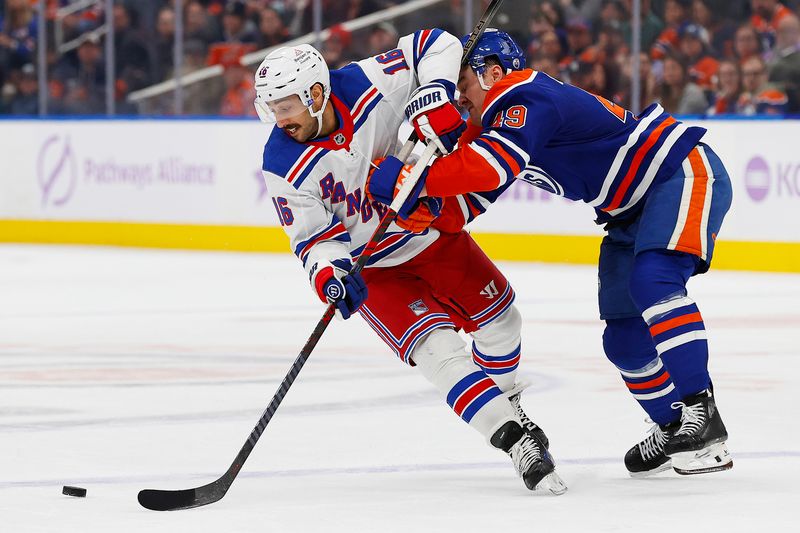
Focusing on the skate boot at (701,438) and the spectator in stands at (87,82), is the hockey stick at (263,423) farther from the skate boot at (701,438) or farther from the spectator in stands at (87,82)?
the spectator in stands at (87,82)

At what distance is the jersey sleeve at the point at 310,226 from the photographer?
335 centimetres

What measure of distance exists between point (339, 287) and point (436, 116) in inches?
16.4

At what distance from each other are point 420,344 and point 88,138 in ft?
24.5

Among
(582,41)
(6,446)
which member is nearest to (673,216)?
(6,446)

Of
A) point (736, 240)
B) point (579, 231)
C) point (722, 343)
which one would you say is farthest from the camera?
point (579, 231)

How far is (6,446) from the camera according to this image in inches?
149

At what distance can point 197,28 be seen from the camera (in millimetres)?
10344

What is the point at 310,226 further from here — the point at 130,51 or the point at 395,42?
the point at 130,51

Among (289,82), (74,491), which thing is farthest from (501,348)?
(74,491)

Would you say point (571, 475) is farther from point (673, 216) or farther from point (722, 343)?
point (722, 343)

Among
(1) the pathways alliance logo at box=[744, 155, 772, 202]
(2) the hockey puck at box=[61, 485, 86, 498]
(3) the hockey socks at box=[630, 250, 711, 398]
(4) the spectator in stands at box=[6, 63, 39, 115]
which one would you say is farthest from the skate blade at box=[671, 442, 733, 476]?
(4) the spectator in stands at box=[6, 63, 39, 115]

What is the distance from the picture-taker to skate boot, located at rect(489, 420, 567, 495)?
124 inches

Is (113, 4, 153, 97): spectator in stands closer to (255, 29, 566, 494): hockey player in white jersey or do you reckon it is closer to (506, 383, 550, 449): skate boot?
(255, 29, 566, 494): hockey player in white jersey

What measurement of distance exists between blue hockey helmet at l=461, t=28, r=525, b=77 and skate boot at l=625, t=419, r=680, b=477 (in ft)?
2.77
